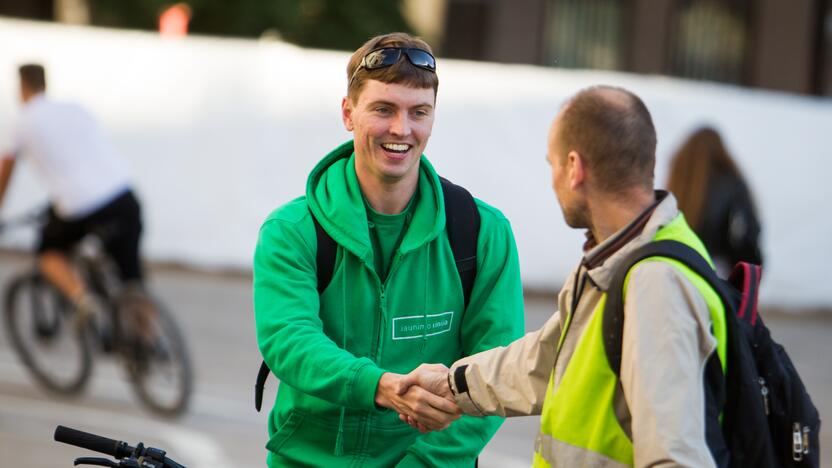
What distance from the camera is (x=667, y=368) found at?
2.59 metres

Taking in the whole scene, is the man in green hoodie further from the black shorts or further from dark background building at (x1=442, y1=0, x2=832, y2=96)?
dark background building at (x1=442, y1=0, x2=832, y2=96)

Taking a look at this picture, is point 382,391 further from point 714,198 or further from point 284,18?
point 284,18

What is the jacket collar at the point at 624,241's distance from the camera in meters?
2.78

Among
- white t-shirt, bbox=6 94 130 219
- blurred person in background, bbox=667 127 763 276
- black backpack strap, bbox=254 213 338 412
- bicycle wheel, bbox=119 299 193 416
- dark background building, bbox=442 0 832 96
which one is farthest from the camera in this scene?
dark background building, bbox=442 0 832 96

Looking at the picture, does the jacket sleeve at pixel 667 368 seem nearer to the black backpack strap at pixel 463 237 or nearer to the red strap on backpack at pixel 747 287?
the red strap on backpack at pixel 747 287

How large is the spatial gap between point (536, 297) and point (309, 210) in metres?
10.8

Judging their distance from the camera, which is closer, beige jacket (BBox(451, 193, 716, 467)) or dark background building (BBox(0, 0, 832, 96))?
beige jacket (BBox(451, 193, 716, 467))

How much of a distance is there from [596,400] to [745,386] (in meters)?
0.28

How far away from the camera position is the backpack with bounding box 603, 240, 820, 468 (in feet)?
8.70

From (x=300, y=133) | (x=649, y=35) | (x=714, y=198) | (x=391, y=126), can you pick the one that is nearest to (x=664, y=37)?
(x=649, y=35)

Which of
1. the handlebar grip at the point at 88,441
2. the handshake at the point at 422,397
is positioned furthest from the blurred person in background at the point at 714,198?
the handlebar grip at the point at 88,441

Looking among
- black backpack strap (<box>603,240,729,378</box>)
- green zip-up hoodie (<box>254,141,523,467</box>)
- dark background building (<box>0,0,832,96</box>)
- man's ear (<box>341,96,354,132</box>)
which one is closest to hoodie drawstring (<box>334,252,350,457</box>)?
green zip-up hoodie (<box>254,141,523,467</box>)

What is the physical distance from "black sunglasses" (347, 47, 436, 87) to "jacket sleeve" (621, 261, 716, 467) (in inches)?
36.9

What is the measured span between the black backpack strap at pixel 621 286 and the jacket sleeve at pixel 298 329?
0.69 m
